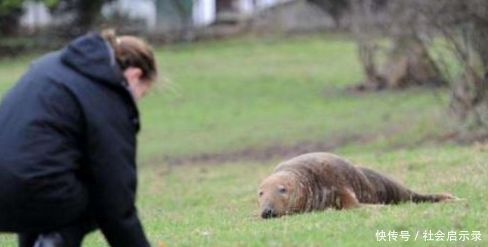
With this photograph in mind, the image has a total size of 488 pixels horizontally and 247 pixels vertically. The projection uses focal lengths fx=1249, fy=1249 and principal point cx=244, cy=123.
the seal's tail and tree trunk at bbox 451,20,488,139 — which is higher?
the seal's tail

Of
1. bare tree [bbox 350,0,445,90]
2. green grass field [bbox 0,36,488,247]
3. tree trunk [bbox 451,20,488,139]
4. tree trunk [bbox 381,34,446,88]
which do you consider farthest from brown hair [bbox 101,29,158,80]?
tree trunk [bbox 381,34,446,88]

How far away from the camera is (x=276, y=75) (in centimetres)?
3359

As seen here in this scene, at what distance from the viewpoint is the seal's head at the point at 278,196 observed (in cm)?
984

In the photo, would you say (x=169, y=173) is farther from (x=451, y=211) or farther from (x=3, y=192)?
(x=3, y=192)

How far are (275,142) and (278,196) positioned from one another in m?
12.7

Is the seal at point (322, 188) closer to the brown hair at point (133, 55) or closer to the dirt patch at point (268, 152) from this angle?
the brown hair at point (133, 55)

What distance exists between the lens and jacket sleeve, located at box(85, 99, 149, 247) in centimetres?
612

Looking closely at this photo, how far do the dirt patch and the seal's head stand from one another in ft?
33.3

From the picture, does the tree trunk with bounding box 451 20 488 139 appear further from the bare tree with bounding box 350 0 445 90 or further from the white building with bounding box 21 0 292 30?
the white building with bounding box 21 0 292 30

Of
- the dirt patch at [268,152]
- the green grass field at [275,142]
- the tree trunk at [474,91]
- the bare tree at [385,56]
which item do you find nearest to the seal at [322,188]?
the green grass field at [275,142]

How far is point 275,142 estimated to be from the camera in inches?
887

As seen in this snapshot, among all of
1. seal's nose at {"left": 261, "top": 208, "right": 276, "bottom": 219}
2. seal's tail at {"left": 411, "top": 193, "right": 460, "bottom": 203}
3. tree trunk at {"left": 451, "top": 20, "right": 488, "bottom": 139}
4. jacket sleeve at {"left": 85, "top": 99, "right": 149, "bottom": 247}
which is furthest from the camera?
tree trunk at {"left": 451, "top": 20, "right": 488, "bottom": 139}

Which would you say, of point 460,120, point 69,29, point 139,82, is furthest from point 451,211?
point 69,29

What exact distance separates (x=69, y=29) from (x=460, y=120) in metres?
24.9
